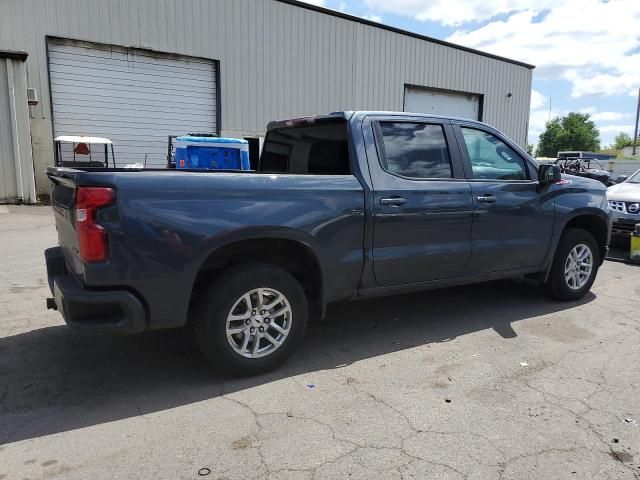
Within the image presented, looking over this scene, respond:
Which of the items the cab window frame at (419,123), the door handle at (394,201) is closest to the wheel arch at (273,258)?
the door handle at (394,201)

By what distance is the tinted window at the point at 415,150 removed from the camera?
4.24 meters

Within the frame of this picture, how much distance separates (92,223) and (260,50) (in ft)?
46.7

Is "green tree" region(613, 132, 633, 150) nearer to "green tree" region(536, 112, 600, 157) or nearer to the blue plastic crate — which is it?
"green tree" region(536, 112, 600, 157)

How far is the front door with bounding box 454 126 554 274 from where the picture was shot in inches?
184

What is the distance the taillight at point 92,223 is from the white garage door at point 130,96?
12.0 m

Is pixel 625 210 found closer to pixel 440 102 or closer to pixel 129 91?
pixel 129 91

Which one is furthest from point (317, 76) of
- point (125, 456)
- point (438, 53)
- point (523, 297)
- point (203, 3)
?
point (125, 456)

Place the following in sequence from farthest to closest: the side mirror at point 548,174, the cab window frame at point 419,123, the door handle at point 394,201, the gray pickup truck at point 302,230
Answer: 1. the side mirror at point 548,174
2. the cab window frame at point 419,123
3. the door handle at point 394,201
4. the gray pickup truck at point 302,230

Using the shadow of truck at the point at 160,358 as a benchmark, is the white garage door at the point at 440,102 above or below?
above

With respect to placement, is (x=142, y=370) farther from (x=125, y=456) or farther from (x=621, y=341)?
(x=621, y=341)

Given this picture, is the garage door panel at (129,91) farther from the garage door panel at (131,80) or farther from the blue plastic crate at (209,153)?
the blue plastic crate at (209,153)

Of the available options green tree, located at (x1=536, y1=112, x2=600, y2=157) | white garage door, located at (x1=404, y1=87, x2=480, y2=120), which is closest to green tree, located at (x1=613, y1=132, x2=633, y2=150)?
green tree, located at (x1=536, y1=112, x2=600, y2=157)

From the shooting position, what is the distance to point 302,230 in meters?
3.65

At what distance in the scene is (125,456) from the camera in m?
2.73
